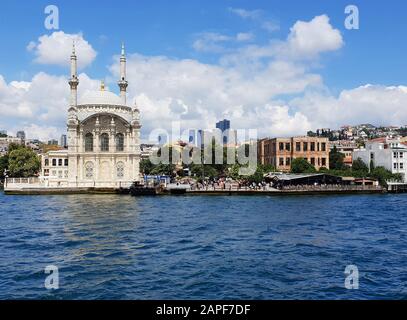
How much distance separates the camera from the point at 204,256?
17.3 meters

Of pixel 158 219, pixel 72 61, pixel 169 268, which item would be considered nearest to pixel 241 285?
pixel 169 268

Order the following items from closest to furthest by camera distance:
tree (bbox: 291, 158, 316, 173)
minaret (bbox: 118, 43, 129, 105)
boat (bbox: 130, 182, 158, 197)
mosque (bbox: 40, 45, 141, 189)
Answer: boat (bbox: 130, 182, 158, 197) < mosque (bbox: 40, 45, 141, 189) < tree (bbox: 291, 158, 316, 173) < minaret (bbox: 118, 43, 129, 105)

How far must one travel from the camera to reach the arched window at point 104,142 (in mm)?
65750

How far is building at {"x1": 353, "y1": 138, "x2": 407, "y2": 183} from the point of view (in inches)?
2729

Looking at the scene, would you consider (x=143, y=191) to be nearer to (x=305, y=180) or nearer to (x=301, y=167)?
(x=305, y=180)

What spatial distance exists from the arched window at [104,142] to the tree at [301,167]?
2784 centimetres

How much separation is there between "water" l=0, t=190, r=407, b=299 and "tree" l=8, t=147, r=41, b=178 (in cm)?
5139

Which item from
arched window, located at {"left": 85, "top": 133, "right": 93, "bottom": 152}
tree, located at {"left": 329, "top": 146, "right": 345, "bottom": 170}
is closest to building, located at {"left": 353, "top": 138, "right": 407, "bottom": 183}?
tree, located at {"left": 329, "top": 146, "right": 345, "bottom": 170}

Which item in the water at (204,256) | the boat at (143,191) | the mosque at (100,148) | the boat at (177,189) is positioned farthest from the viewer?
the mosque at (100,148)

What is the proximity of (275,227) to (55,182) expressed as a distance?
46.1 meters

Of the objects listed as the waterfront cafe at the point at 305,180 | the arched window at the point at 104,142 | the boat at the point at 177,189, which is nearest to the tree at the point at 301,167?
the waterfront cafe at the point at 305,180

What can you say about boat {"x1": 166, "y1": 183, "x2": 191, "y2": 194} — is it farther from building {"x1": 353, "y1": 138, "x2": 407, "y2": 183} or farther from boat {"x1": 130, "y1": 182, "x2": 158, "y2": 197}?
building {"x1": 353, "y1": 138, "x2": 407, "y2": 183}

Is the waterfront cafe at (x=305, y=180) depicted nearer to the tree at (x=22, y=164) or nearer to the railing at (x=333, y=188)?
the railing at (x=333, y=188)

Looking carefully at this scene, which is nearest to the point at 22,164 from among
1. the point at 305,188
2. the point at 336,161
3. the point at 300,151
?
the point at 300,151
